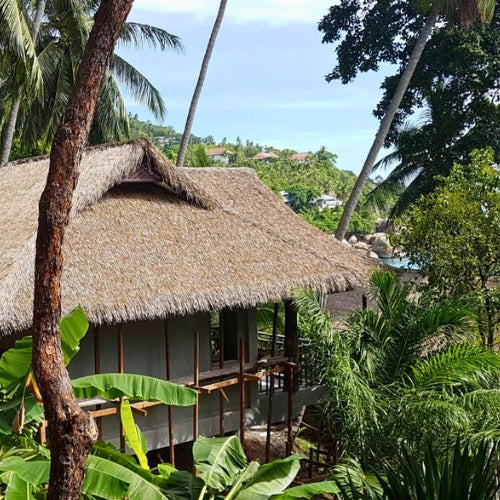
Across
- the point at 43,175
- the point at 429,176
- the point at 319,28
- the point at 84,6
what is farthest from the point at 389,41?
the point at 43,175

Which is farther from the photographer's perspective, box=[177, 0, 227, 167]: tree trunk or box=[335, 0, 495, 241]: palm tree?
box=[177, 0, 227, 167]: tree trunk

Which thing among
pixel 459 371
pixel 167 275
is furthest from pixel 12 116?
pixel 459 371

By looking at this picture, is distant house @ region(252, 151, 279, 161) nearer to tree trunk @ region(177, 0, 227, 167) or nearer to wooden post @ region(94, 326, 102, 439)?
tree trunk @ region(177, 0, 227, 167)

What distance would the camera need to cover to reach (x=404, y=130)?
816 inches

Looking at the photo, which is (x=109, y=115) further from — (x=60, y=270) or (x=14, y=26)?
(x=60, y=270)

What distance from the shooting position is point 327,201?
53531 millimetres

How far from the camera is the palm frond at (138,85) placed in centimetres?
1928

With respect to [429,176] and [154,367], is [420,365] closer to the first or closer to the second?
[154,367]

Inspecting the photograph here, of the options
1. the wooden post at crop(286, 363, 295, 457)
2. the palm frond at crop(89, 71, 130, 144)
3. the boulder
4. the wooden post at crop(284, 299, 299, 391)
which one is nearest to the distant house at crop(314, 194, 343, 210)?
the boulder

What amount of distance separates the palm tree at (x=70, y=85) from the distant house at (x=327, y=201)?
32168 mm

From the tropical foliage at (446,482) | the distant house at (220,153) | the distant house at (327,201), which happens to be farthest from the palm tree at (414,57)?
the distant house at (220,153)

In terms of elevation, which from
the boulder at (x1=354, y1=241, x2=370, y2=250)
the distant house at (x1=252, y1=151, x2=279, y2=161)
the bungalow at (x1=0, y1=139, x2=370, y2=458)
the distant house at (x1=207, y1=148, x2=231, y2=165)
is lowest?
the bungalow at (x1=0, y1=139, x2=370, y2=458)

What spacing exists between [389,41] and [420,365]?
1484 centimetres

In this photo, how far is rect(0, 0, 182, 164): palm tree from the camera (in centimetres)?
1805
